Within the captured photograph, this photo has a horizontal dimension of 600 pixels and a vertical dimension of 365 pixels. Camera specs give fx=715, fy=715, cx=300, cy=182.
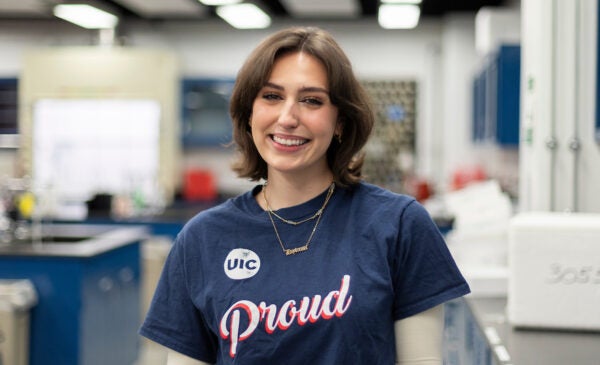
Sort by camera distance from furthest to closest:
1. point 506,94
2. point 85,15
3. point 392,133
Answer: point 392,133, point 85,15, point 506,94

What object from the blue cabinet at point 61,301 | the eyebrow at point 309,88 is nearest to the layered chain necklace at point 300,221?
the eyebrow at point 309,88

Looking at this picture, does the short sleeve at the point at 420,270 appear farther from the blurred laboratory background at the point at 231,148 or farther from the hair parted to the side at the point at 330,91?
the blurred laboratory background at the point at 231,148

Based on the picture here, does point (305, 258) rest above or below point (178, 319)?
above

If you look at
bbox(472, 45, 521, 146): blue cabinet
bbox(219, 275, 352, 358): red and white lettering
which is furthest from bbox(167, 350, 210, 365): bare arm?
bbox(472, 45, 521, 146): blue cabinet

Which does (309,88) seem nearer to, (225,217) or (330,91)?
(330,91)

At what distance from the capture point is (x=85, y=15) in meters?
6.10

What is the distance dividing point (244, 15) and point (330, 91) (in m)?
4.96

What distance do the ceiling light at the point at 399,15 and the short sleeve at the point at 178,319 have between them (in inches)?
190

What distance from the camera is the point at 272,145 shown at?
1.44 meters

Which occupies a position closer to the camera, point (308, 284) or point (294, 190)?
point (308, 284)

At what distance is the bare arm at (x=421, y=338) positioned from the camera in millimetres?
1386

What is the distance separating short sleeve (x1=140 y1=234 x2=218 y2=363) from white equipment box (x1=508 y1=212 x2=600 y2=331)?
0.94m

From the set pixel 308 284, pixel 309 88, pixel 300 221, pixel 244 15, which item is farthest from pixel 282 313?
pixel 244 15

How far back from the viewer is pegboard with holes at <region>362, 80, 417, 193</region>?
738cm
